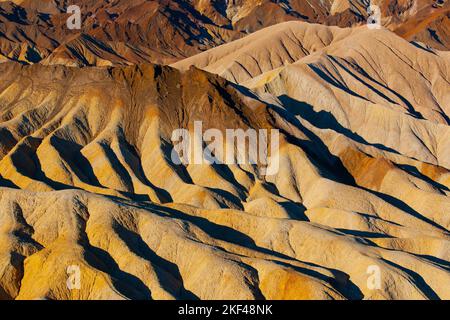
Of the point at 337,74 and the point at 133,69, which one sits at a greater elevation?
the point at 133,69

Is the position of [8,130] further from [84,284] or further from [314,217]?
[84,284]

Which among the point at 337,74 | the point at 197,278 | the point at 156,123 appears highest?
the point at 197,278

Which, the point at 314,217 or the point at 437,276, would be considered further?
the point at 314,217

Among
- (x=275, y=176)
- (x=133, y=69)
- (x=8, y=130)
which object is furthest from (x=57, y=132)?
(x=275, y=176)

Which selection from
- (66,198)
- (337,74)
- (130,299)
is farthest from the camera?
(337,74)

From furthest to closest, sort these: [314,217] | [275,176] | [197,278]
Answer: [275,176] → [314,217] → [197,278]
